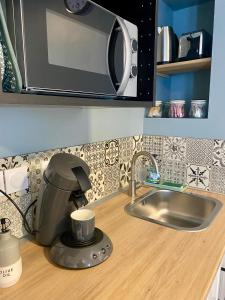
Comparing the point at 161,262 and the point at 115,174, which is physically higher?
the point at 115,174

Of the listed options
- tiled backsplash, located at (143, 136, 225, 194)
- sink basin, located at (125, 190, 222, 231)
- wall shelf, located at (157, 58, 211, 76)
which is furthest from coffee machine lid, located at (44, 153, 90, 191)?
wall shelf, located at (157, 58, 211, 76)

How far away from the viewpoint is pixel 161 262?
75 cm

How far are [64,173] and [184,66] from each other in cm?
108

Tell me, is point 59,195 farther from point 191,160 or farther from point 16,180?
point 191,160

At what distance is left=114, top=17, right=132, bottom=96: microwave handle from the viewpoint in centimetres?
73

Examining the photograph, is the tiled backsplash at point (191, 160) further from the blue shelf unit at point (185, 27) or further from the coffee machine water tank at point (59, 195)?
the coffee machine water tank at point (59, 195)

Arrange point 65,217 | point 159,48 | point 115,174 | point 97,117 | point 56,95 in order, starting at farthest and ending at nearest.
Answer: point 159,48
point 115,174
point 97,117
point 65,217
point 56,95

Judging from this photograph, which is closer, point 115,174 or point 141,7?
point 141,7

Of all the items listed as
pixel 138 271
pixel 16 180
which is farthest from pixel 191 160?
pixel 16 180

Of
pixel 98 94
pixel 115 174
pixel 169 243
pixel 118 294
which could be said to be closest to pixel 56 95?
pixel 98 94

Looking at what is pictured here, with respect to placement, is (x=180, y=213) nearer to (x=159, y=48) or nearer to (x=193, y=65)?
(x=193, y=65)

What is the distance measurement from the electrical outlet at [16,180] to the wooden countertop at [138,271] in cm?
22

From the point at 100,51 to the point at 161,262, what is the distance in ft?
2.33

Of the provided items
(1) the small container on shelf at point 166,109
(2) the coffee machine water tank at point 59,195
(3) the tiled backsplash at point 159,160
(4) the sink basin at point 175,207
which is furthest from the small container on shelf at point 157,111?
(2) the coffee machine water tank at point 59,195
